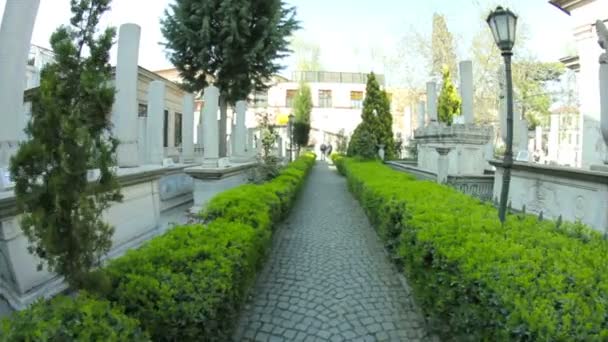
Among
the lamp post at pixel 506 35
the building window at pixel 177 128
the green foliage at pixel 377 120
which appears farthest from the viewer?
the building window at pixel 177 128

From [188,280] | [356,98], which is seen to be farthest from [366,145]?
[356,98]

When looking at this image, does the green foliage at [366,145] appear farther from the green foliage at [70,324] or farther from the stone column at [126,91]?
the green foliage at [70,324]

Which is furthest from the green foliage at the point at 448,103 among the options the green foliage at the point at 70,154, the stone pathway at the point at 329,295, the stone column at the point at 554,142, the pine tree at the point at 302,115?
the pine tree at the point at 302,115

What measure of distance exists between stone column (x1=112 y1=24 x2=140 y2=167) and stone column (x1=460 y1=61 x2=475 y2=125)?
30.5 ft

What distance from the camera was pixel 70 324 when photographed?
1646 millimetres

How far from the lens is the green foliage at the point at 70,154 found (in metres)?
1.88

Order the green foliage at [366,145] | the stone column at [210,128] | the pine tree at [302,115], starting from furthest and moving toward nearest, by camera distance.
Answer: the pine tree at [302,115] < the green foliage at [366,145] < the stone column at [210,128]

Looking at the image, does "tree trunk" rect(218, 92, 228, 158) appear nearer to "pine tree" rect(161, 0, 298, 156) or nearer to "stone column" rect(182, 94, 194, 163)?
"pine tree" rect(161, 0, 298, 156)

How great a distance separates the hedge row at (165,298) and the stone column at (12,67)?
196cm

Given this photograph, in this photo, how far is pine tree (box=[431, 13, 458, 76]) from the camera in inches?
1050

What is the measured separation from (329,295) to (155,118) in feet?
19.6

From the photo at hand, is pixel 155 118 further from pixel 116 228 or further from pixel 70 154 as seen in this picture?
pixel 70 154

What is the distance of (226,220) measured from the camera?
13.3 ft

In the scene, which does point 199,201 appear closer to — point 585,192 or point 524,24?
point 585,192
